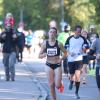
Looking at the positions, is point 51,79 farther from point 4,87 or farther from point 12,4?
point 12,4

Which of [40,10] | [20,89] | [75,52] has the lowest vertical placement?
[20,89]

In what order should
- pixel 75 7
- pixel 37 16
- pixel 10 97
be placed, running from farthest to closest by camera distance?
pixel 37 16, pixel 75 7, pixel 10 97

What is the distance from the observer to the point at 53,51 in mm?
15492

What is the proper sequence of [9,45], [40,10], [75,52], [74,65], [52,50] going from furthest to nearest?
[40,10], [9,45], [75,52], [74,65], [52,50]

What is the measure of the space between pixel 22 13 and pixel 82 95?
3264 inches

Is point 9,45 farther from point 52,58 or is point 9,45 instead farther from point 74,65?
point 52,58

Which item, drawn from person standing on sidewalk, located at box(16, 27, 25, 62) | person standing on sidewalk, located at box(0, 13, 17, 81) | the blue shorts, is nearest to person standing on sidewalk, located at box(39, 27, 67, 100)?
the blue shorts

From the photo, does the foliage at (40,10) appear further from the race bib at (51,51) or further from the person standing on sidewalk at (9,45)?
the race bib at (51,51)

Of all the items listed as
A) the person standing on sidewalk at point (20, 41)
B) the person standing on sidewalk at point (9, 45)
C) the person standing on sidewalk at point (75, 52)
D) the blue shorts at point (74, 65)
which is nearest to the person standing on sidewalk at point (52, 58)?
the person standing on sidewalk at point (75, 52)

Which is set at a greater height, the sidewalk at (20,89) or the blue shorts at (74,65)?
the blue shorts at (74,65)

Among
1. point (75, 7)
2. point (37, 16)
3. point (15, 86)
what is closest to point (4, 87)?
point (15, 86)

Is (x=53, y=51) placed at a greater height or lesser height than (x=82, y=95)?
greater

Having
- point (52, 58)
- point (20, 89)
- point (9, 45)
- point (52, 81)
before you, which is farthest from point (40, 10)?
point (52, 81)

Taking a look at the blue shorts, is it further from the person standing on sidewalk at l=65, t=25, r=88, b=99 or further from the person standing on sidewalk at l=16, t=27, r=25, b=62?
the person standing on sidewalk at l=16, t=27, r=25, b=62
